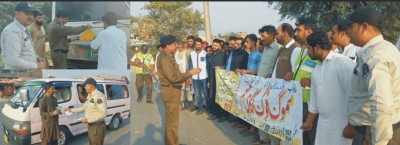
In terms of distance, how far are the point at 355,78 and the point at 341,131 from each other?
1.76 ft

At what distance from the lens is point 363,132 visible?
2309mm

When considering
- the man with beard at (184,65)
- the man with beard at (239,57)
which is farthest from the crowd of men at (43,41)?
the man with beard at (184,65)

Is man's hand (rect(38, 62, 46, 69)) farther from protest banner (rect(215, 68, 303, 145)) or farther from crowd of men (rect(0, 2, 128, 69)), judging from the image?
protest banner (rect(215, 68, 303, 145))

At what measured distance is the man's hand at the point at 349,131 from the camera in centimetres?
247

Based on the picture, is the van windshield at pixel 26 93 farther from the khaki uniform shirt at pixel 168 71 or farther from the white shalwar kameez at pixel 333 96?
the white shalwar kameez at pixel 333 96

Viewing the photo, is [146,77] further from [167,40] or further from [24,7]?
[24,7]

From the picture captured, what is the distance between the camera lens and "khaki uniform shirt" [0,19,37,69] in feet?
8.93

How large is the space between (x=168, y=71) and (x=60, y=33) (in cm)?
173

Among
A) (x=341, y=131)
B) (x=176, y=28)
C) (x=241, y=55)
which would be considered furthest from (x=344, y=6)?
(x=341, y=131)

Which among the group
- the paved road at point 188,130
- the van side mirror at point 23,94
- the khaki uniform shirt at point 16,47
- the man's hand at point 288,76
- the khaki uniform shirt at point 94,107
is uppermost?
the khaki uniform shirt at point 16,47

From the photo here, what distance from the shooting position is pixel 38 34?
110 inches

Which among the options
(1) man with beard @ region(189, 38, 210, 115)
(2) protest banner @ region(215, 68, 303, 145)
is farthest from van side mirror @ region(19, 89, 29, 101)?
(1) man with beard @ region(189, 38, 210, 115)

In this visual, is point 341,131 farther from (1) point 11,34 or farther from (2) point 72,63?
(1) point 11,34

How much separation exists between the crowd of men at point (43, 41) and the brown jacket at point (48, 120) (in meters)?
0.30
